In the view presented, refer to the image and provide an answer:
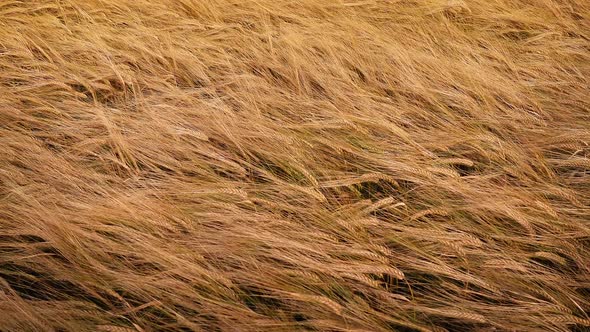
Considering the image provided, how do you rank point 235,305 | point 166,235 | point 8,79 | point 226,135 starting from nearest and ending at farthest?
point 235,305, point 166,235, point 226,135, point 8,79

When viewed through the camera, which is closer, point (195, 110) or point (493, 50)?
point (195, 110)

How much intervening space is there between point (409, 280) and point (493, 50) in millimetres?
1132

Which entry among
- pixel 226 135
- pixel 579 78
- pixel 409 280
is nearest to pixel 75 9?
pixel 226 135

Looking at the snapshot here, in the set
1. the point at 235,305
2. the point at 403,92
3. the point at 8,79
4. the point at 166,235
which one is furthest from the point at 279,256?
the point at 8,79

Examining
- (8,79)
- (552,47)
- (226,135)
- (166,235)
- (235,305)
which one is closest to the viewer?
(235,305)

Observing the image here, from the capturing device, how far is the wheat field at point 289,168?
57.8 inches

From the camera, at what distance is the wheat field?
147 cm

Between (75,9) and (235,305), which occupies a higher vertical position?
(75,9)

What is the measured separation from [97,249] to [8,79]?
0.86 m

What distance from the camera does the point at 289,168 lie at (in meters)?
1.79

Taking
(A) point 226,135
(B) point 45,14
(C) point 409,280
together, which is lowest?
(C) point 409,280

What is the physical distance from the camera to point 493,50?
2367 millimetres

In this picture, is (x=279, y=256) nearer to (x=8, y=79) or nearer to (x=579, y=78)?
(x=8, y=79)

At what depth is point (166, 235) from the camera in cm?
155
